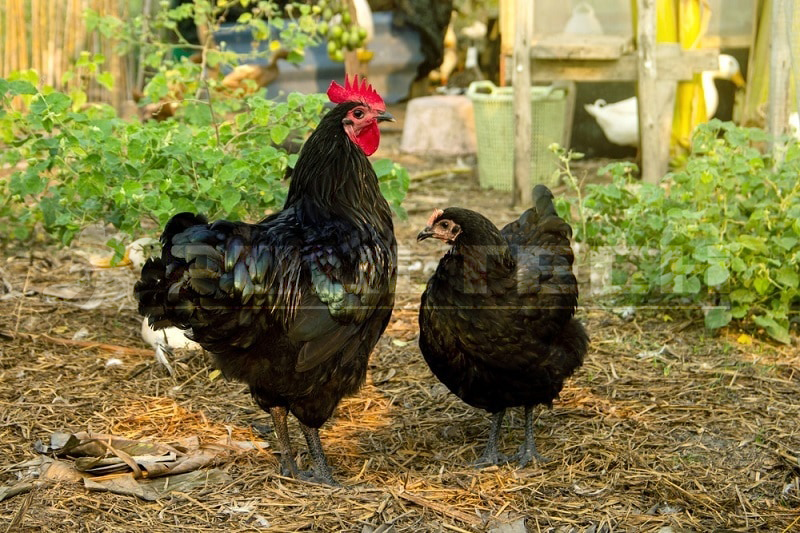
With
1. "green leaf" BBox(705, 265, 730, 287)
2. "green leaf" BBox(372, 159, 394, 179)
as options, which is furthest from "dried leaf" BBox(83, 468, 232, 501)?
"green leaf" BBox(705, 265, 730, 287)

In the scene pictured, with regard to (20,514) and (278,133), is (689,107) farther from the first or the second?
(20,514)

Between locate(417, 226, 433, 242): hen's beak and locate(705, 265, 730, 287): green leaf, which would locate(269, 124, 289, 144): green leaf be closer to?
locate(417, 226, 433, 242): hen's beak

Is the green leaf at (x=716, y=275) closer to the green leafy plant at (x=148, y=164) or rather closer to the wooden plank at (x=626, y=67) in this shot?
the green leafy plant at (x=148, y=164)

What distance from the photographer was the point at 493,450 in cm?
394

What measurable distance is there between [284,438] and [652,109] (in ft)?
17.6

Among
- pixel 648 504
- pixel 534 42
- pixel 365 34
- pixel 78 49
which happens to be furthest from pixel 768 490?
pixel 78 49

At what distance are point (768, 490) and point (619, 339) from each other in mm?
1647

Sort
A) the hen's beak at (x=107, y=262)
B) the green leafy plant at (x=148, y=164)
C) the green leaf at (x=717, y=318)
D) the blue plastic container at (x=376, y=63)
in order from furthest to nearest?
the blue plastic container at (x=376, y=63), the hen's beak at (x=107, y=262), the green leaf at (x=717, y=318), the green leafy plant at (x=148, y=164)

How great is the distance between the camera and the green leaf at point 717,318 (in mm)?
4867

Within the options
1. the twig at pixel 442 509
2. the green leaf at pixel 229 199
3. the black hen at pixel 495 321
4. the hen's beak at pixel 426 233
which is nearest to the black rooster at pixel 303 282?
the hen's beak at pixel 426 233

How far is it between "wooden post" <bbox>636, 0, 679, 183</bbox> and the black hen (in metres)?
4.28

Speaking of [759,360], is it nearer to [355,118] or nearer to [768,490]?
[768,490]

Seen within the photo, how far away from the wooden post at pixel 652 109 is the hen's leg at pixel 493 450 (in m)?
4.36

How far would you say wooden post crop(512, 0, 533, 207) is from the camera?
788cm
